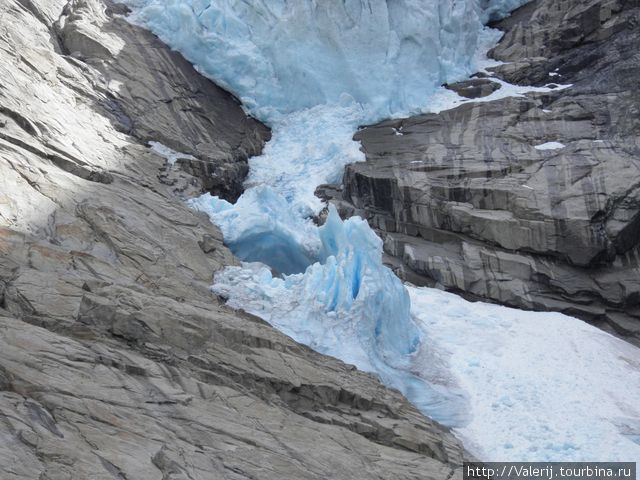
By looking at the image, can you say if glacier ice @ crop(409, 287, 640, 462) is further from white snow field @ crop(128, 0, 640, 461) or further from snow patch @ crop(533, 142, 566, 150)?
snow patch @ crop(533, 142, 566, 150)

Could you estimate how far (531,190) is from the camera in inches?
639

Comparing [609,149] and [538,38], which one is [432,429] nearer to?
[609,149]

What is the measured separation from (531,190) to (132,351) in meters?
11.5

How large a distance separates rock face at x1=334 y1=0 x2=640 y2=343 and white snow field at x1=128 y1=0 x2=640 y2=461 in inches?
37.8

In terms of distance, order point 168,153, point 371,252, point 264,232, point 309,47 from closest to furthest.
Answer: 1. point 371,252
2. point 264,232
3. point 168,153
4. point 309,47

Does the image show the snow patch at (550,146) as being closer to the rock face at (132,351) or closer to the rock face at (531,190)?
the rock face at (531,190)

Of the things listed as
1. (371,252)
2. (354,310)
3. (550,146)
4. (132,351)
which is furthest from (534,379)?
(550,146)

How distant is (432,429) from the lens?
9.44m

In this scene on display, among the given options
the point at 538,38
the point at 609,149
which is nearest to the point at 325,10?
the point at 538,38

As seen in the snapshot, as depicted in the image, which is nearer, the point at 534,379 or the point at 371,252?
the point at 534,379

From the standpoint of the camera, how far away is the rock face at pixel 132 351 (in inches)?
253

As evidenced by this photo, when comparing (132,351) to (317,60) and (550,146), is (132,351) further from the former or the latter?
(317,60)

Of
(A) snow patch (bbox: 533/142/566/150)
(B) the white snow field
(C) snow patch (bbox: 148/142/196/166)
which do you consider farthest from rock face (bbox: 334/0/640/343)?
(C) snow patch (bbox: 148/142/196/166)

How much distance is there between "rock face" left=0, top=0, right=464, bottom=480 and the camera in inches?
253
